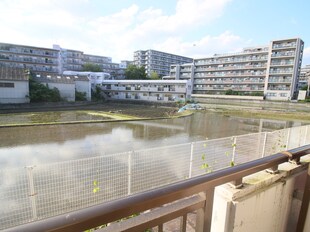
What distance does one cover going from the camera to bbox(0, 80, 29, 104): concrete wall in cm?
2422

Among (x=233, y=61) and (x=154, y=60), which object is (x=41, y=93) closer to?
(x=233, y=61)

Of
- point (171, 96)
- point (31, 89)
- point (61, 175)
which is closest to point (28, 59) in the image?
point (31, 89)

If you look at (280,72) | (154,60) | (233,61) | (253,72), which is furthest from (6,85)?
(154,60)

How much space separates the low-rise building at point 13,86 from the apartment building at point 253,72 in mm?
32781

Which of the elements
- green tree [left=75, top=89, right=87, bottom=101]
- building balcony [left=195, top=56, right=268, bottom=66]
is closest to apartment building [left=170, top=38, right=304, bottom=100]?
building balcony [left=195, top=56, right=268, bottom=66]

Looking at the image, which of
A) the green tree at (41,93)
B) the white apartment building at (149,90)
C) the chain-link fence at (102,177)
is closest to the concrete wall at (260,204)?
the chain-link fence at (102,177)

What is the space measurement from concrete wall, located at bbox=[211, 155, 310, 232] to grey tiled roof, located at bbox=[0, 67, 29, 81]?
100 feet

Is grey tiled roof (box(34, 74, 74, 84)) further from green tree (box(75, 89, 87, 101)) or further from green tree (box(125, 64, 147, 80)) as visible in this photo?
green tree (box(125, 64, 147, 80))

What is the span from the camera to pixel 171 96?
122 feet

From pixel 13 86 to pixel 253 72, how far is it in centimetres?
3960

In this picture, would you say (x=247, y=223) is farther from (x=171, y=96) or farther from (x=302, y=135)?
(x=171, y=96)

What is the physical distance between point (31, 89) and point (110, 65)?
1295 inches

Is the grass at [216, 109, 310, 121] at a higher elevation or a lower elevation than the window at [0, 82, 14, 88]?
lower

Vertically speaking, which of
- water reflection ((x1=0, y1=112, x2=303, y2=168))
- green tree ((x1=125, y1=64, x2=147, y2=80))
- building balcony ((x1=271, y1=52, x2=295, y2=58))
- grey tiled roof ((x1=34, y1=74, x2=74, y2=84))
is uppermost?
building balcony ((x1=271, y1=52, x2=295, y2=58))
